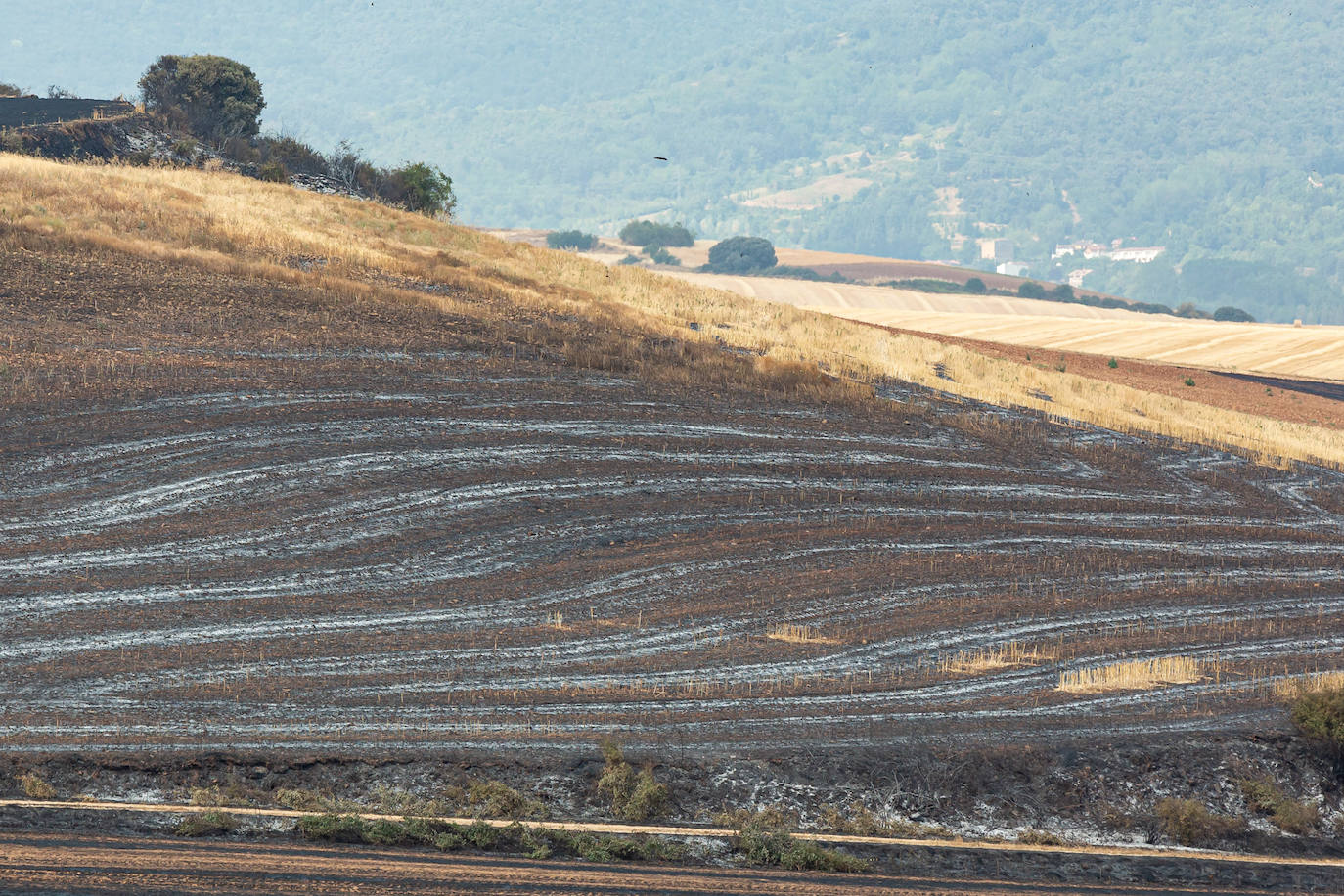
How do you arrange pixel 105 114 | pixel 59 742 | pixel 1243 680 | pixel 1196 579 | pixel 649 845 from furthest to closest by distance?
pixel 105 114
pixel 1196 579
pixel 1243 680
pixel 59 742
pixel 649 845

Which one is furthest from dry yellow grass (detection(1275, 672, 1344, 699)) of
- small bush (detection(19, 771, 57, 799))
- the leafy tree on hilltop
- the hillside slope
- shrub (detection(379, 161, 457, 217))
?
the leafy tree on hilltop

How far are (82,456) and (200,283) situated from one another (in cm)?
957

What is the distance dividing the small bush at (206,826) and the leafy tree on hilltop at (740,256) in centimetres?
16852

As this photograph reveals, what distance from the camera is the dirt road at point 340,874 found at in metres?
11.7

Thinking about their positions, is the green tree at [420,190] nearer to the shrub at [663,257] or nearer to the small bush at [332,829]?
the small bush at [332,829]

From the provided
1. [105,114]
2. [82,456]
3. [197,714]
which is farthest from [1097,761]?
[105,114]

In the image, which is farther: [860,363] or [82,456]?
[860,363]

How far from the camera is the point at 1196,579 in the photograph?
22.5m

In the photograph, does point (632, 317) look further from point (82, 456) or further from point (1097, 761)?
point (1097, 761)

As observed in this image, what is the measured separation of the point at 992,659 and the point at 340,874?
1024cm

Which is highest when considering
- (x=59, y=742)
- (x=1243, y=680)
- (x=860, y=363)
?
(x=860, y=363)

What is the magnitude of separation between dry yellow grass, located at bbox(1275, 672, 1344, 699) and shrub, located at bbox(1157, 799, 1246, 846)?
147 inches

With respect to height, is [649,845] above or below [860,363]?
below

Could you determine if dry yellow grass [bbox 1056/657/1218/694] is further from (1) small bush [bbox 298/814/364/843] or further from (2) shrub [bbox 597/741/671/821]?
(1) small bush [bbox 298/814/364/843]
